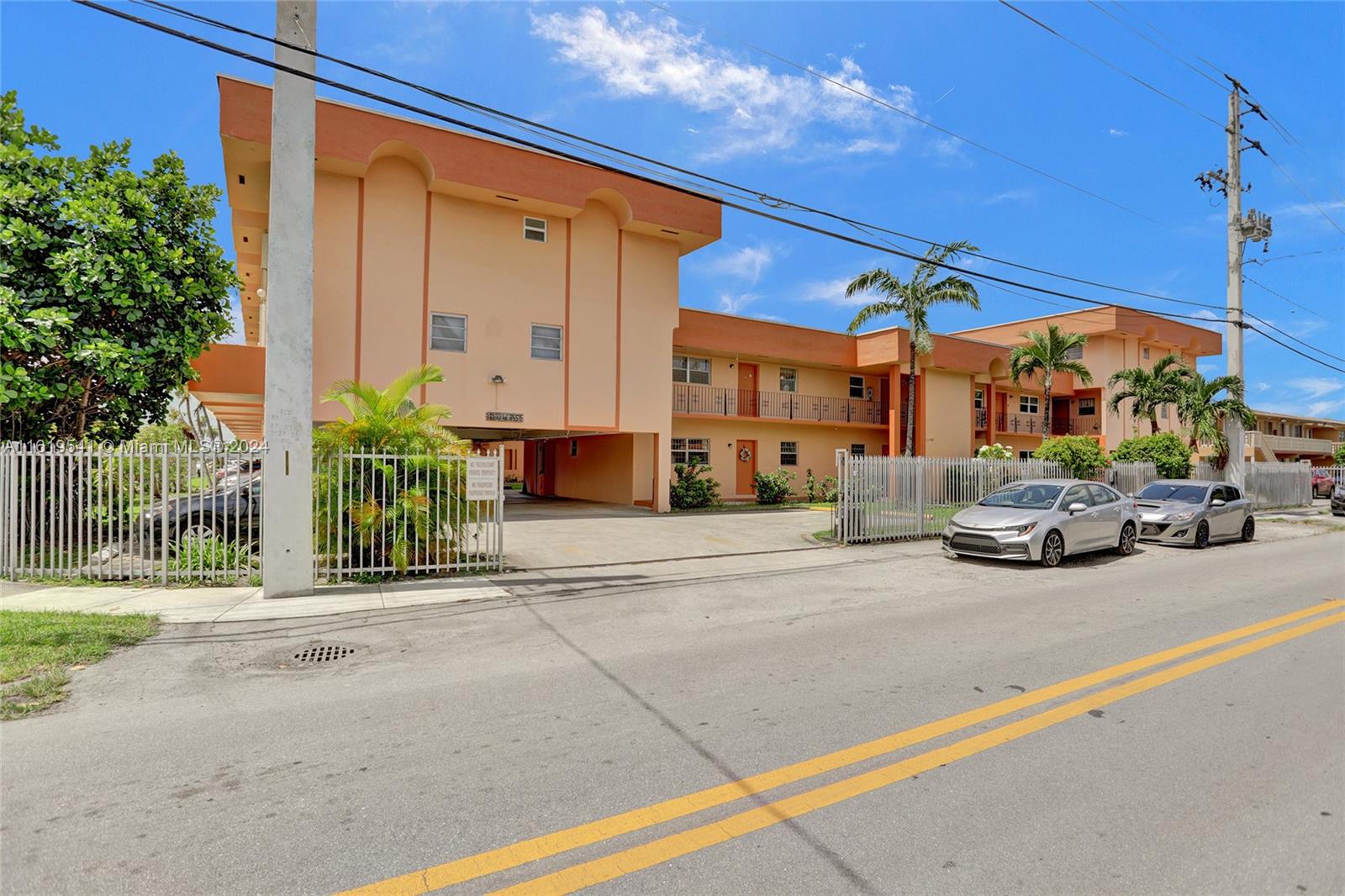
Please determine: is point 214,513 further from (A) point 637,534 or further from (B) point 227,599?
(A) point 637,534

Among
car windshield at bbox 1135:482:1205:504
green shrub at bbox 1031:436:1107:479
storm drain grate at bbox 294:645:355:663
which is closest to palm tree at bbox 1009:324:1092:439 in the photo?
green shrub at bbox 1031:436:1107:479

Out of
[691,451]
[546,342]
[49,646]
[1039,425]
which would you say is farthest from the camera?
[1039,425]

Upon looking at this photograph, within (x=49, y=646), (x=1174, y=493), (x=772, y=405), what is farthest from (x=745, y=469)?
(x=49, y=646)

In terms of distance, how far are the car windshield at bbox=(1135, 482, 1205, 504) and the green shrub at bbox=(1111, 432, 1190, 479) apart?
7.54m

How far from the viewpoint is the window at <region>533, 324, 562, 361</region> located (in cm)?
2080

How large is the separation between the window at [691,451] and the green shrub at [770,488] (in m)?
2.16

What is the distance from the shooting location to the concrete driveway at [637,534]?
12.9m

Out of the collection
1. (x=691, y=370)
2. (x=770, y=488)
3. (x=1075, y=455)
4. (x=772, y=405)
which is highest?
(x=691, y=370)

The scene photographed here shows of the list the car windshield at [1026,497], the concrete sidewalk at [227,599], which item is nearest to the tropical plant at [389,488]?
→ the concrete sidewalk at [227,599]

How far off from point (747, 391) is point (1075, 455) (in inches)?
469

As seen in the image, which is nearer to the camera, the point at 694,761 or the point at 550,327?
the point at 694,761

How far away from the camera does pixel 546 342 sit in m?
21.0

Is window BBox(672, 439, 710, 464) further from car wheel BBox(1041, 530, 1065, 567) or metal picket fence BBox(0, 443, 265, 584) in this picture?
metal picket fence BBox(0, 443, 265, 584)

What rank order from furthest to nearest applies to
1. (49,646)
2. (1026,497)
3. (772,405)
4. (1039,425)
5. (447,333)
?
(1039,425) → (772,405) → (447,333) → (1026,497) → (49,646)
